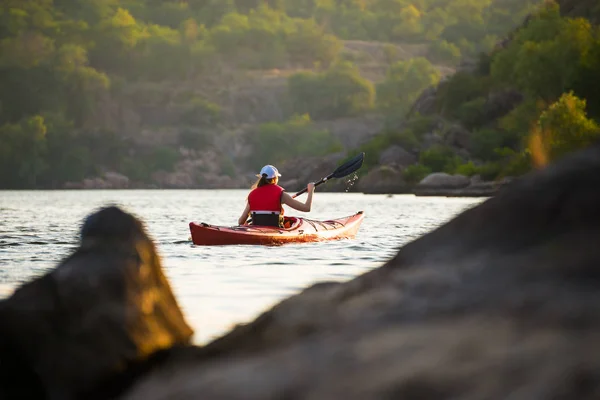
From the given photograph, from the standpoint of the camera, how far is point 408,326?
3871mm

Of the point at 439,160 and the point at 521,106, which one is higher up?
the point at 521,106

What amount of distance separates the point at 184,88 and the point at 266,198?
461 ft

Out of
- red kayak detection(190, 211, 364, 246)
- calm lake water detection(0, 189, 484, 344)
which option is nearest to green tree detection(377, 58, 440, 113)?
calm lake water detection(0, 189, 484, 344)

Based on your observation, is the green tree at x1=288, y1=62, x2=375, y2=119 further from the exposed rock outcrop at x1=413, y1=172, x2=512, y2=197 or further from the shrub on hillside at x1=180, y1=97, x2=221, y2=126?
the exposed rock outcrop at x1=413, y1=172, x2=512, y2=197

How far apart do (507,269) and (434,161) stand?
6273 cm

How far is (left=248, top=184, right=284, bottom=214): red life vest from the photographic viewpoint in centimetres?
1620

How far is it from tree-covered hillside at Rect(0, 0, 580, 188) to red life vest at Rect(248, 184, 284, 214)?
84396 mm

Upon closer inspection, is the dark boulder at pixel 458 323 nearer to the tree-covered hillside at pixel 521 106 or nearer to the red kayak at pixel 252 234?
the red kayak at pixel 252 234

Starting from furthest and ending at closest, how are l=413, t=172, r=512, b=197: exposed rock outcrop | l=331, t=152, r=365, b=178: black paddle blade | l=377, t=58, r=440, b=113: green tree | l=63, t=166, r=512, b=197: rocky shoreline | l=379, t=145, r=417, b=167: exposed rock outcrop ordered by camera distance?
l=377, t=58, r=440, b=113: green tree, l=379, t=145, r=417, b=167: exposed rock outcrop, l=413, t=172, r=512, b=197: exposed rock outcrop, l=63, t=166, r=512, b=197: rocky shoreline, l=331, t=152, r=365, b=178: black paddle blade

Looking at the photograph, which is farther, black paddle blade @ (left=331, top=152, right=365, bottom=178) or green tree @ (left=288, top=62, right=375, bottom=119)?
green tree @ (left=288, top=62, right=375, bottom=119)

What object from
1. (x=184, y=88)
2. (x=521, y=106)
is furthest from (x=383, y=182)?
(x=184, y=88)

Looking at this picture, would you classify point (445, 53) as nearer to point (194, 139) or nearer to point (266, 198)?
point (194, 139)

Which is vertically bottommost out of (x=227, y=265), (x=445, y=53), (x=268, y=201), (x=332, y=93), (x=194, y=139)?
(x=227, y=265)

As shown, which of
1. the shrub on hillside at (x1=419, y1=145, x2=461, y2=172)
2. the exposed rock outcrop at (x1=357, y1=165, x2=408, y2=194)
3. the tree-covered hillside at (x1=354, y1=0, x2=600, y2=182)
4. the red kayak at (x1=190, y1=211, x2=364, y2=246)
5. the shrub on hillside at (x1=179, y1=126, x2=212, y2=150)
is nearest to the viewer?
the red kayak at (x1=190, y1=211, x2=364, y2=246)
